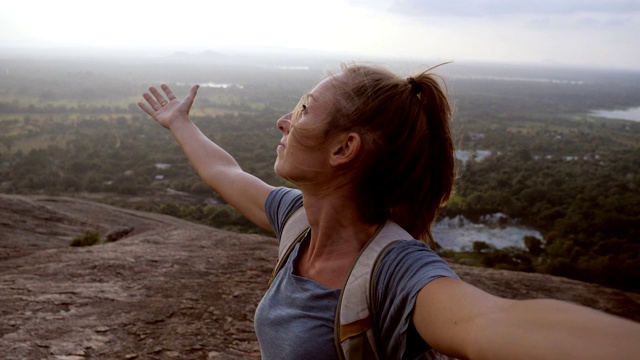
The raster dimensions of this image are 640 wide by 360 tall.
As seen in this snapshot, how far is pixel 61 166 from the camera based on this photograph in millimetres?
32531

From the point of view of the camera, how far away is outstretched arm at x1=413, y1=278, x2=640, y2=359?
768mm

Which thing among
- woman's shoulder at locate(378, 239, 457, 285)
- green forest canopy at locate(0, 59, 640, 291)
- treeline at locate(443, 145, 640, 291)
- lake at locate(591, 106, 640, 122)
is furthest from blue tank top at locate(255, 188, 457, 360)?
lake at locate(591, 106, 640, 122)

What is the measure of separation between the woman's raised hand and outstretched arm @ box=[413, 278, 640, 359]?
1.74 metres

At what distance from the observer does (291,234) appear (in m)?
1.72

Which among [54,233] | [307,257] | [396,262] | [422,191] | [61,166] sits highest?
[422,191]

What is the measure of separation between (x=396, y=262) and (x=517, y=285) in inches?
196

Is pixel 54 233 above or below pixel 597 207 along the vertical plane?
above

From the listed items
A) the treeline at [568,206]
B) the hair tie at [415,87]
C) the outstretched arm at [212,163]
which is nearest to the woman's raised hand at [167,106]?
the outstretched arm at [212,163]

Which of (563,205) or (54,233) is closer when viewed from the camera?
(54,233)

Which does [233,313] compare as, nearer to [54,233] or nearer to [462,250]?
[54,233]

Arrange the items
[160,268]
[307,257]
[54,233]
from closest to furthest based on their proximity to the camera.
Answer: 1. [307,257]
2. [160,268]
3. [54,233]

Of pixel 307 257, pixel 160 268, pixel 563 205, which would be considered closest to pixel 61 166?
pixel 563 205

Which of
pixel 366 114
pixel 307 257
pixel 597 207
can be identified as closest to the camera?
pixel 366 114

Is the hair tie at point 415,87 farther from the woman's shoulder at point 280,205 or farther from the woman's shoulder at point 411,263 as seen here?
the woman's shoulder at point 280,205
